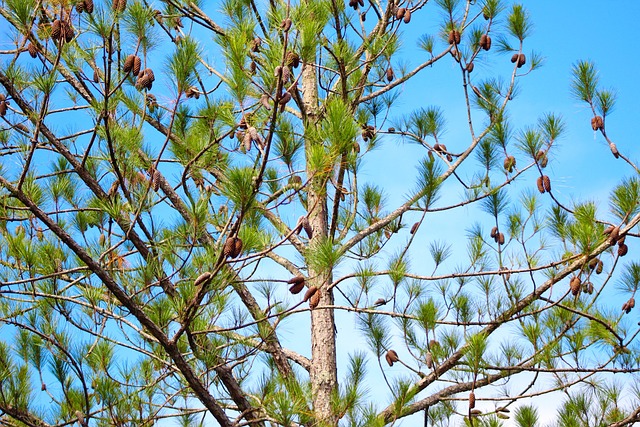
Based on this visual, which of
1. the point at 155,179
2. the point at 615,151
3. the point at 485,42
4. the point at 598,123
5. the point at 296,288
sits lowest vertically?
the point at 296,288

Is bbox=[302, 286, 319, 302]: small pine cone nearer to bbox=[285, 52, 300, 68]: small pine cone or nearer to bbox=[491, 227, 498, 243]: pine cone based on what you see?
bbox=[285, 52, 300, 68]: small pine cone

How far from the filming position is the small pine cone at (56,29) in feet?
6.81

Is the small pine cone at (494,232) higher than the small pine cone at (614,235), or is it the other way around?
the small pine cone at (494,232)

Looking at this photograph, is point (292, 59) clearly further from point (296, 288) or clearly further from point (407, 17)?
point (407, 17)

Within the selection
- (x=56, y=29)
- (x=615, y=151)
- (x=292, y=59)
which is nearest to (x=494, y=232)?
(x=615, y=151)

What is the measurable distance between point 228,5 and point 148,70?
1169mm

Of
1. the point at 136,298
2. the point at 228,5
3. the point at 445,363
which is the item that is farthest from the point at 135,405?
the point at 228,5

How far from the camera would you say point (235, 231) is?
6.37ft

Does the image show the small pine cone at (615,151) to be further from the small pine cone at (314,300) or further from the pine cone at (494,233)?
the small pine cone at (314,300)

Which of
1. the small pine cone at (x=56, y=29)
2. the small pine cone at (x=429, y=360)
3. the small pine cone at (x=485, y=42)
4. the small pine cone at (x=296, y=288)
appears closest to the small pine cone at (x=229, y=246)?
the small pine cone at (x=296, y=288)

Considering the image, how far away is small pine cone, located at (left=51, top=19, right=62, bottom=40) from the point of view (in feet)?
6.81

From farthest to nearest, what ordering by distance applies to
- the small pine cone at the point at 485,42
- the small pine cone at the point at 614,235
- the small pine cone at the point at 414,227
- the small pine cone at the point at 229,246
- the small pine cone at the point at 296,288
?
the small pine cone at the point at 485,42 < the small pine cone at the point at 414,227 < the small pine cone at the point at 614,235 < the small pine cone at the point at 296,288 < the small pine cone at the point at 229,246

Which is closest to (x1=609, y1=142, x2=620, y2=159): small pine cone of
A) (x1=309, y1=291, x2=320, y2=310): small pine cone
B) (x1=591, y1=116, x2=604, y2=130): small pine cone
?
(x1=591, y1=116, x2=604, y2=130): small pine cone

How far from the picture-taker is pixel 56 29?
2.08 meters
